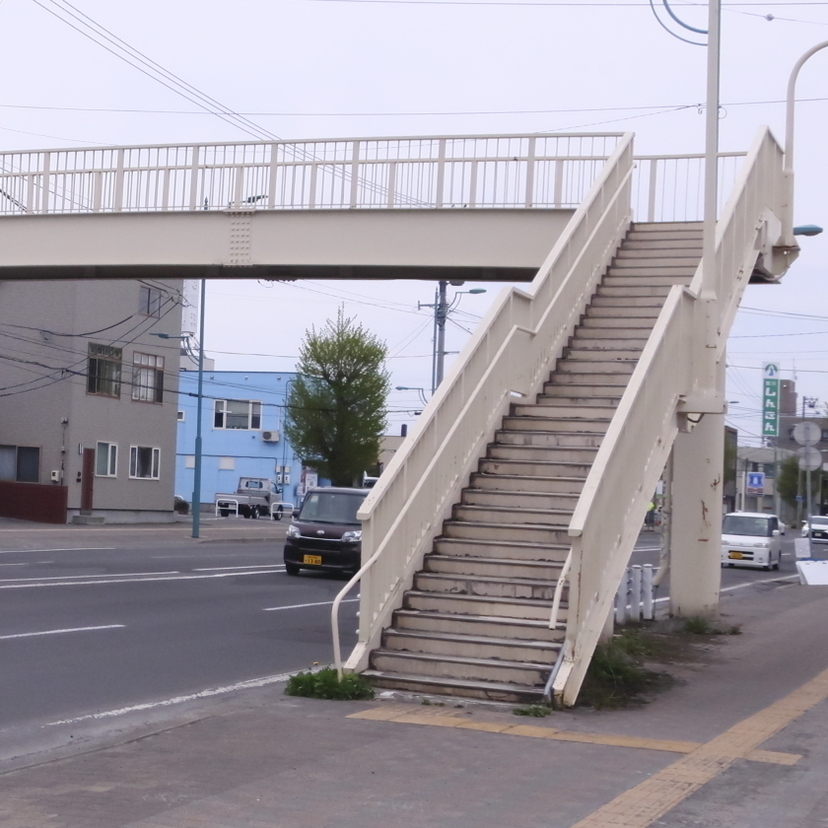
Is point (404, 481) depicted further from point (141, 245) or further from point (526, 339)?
point (141, 245)

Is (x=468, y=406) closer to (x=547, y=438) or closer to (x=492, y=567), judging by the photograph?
(x=547, y=438)

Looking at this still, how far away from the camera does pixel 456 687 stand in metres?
9.42

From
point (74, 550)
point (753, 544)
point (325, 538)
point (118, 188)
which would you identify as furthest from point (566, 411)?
point (753, 544)

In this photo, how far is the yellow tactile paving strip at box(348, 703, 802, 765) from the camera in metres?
7.72

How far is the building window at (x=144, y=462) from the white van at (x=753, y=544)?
23759 mm

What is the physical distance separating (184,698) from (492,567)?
2945mm

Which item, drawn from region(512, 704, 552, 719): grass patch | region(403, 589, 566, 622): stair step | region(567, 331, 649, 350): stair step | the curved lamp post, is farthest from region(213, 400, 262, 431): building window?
region(512, 704, 552, 719): grass patch

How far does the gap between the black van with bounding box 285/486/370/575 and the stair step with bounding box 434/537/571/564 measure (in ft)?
39.5

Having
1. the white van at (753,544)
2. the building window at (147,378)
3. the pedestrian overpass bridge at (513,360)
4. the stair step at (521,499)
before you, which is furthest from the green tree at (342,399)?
the stair step at (521,499)

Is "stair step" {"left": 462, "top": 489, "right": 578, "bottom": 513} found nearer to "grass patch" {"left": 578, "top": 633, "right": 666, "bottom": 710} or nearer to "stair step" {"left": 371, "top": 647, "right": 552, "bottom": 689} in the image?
"grass patch" {"left": 578, "top": 633, "right": 666, "bottom": 710}

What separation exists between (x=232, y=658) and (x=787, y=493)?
250ft

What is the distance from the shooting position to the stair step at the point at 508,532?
1098 cm

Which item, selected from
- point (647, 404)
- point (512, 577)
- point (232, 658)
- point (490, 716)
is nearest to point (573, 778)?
point (490, 716)

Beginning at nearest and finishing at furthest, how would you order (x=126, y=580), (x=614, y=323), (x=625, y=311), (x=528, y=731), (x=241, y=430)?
(x=528, y=731), (x=614, y=323), (x=625, y=311), (x=126, y=580), (x=241, y=430)
